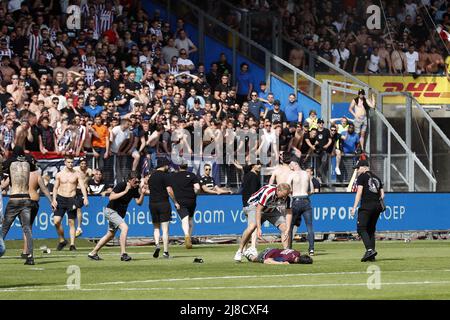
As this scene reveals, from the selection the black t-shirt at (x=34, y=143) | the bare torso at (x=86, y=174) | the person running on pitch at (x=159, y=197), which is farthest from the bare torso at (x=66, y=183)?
the person running on pitch at (x=159, y=197)

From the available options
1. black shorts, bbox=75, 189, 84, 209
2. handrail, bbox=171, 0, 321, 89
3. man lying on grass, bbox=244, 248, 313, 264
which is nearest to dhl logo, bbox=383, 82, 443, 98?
handrail, bbox=171, 0, 321, 89

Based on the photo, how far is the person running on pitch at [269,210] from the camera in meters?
25.0

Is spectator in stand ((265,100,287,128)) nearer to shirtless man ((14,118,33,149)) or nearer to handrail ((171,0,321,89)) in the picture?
handrail ((171,0,321,89))

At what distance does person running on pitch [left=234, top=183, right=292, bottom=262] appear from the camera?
24969 mm

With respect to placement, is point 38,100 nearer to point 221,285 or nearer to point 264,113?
point 264,113

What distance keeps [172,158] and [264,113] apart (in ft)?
14.7

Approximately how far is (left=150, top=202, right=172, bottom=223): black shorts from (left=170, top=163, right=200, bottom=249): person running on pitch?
3145 mm

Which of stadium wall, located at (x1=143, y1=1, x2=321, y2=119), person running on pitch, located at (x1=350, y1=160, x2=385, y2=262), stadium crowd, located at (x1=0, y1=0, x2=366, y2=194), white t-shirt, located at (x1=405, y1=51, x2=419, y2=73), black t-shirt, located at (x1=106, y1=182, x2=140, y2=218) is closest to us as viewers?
person running on pitch, located at (x1=350, y1=160, x2=385, y2=262)

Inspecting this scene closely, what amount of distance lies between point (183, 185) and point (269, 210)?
6.28m

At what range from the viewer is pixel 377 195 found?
25.8 meters

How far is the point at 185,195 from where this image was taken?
3152cm

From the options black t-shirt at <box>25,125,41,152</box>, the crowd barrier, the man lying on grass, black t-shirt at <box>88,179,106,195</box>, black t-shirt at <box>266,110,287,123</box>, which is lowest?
the man lying on grass
